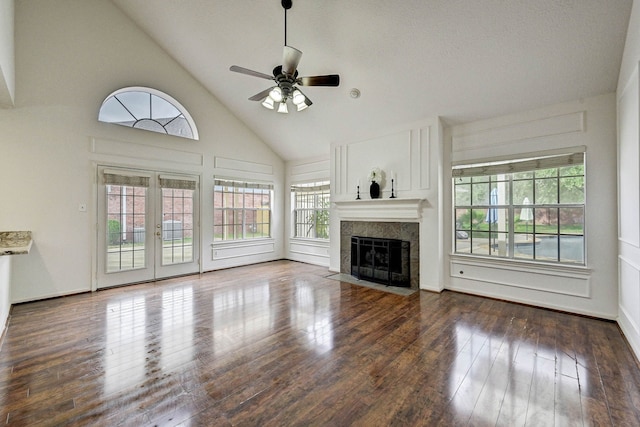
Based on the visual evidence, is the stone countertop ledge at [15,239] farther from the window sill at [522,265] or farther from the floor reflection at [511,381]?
the window sill at [522,265]

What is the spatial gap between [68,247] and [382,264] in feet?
17.1

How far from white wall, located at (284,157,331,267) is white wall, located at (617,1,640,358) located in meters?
4.63

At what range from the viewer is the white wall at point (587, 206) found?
3500mm

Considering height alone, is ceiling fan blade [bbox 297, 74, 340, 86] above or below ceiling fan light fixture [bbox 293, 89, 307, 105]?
above

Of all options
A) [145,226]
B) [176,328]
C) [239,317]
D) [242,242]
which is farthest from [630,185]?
[145,226]

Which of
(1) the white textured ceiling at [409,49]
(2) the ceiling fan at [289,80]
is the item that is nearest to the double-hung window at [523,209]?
(1) the white textured ceiling at [409,49]

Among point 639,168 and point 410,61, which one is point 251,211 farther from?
point 639,168

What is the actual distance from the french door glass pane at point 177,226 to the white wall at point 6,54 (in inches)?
91.1

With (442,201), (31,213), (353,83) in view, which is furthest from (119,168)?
(442,201)

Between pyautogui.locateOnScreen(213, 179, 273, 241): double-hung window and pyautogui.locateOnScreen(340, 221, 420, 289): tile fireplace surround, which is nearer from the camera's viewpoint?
pyautogui.locateOnScreen(340, 221, 420, 289): tile fireplace surround

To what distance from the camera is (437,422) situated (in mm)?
1774

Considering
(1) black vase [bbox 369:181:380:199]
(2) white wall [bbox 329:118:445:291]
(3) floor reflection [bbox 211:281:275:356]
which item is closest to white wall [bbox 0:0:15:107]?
(3) floor reflection [bbox 211:281:275:356]

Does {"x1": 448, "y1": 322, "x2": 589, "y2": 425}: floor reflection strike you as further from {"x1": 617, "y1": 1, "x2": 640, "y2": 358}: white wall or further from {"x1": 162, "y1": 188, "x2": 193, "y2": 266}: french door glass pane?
{"x1": 162, "y1": 188, "x2": 193, "y2": 266}: french door glass pane

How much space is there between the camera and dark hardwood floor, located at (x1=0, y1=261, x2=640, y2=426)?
1.86 m
